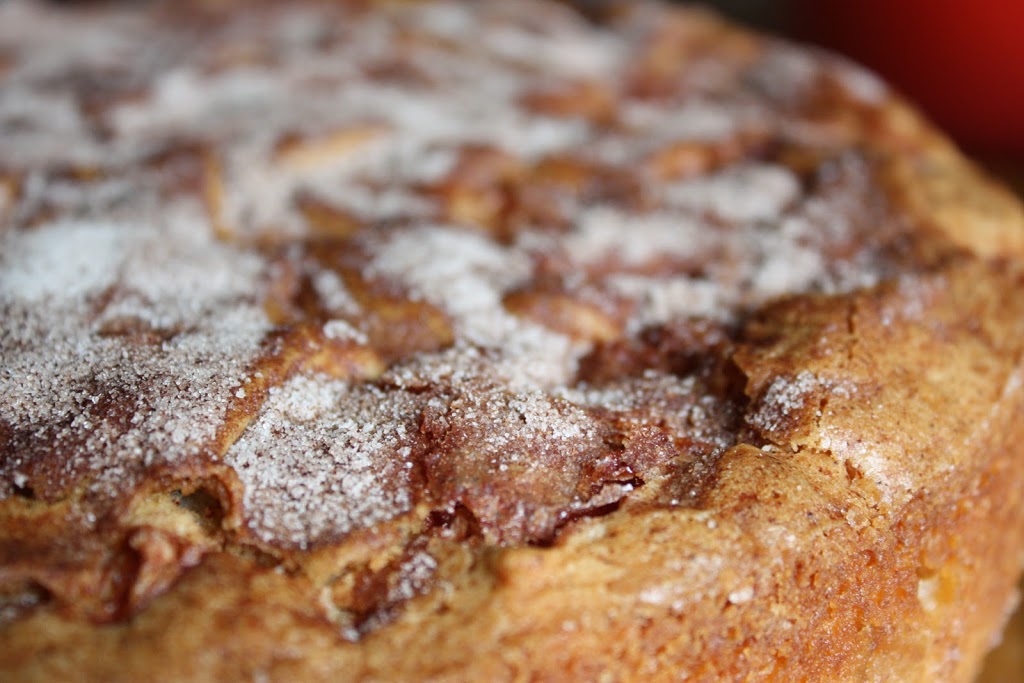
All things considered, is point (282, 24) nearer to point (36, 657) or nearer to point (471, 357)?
point (471, 357)

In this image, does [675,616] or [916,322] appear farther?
[916,322]

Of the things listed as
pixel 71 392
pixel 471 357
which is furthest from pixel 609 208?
pixel 71 392

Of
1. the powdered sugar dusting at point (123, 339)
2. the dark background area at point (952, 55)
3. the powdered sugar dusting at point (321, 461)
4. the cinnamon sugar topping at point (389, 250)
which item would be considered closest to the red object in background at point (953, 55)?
the dark background area at point (952, 55)

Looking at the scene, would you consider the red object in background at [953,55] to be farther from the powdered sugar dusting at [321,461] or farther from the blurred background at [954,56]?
the powdered sugar dusting at [321,461]

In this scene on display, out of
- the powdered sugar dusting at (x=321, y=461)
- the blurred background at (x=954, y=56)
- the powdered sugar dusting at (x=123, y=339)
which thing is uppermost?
the blurred background at (x=954, y=56)

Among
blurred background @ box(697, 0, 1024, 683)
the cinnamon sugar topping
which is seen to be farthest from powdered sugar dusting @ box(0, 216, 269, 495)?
blurred background @ box(697, 0, 1024, 683)

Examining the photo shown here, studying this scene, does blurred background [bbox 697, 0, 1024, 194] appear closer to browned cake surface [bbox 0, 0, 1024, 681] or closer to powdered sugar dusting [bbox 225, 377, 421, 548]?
browned cake surface [bbox 0, 0, 1024, 681]

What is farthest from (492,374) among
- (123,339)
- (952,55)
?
(952,55)
